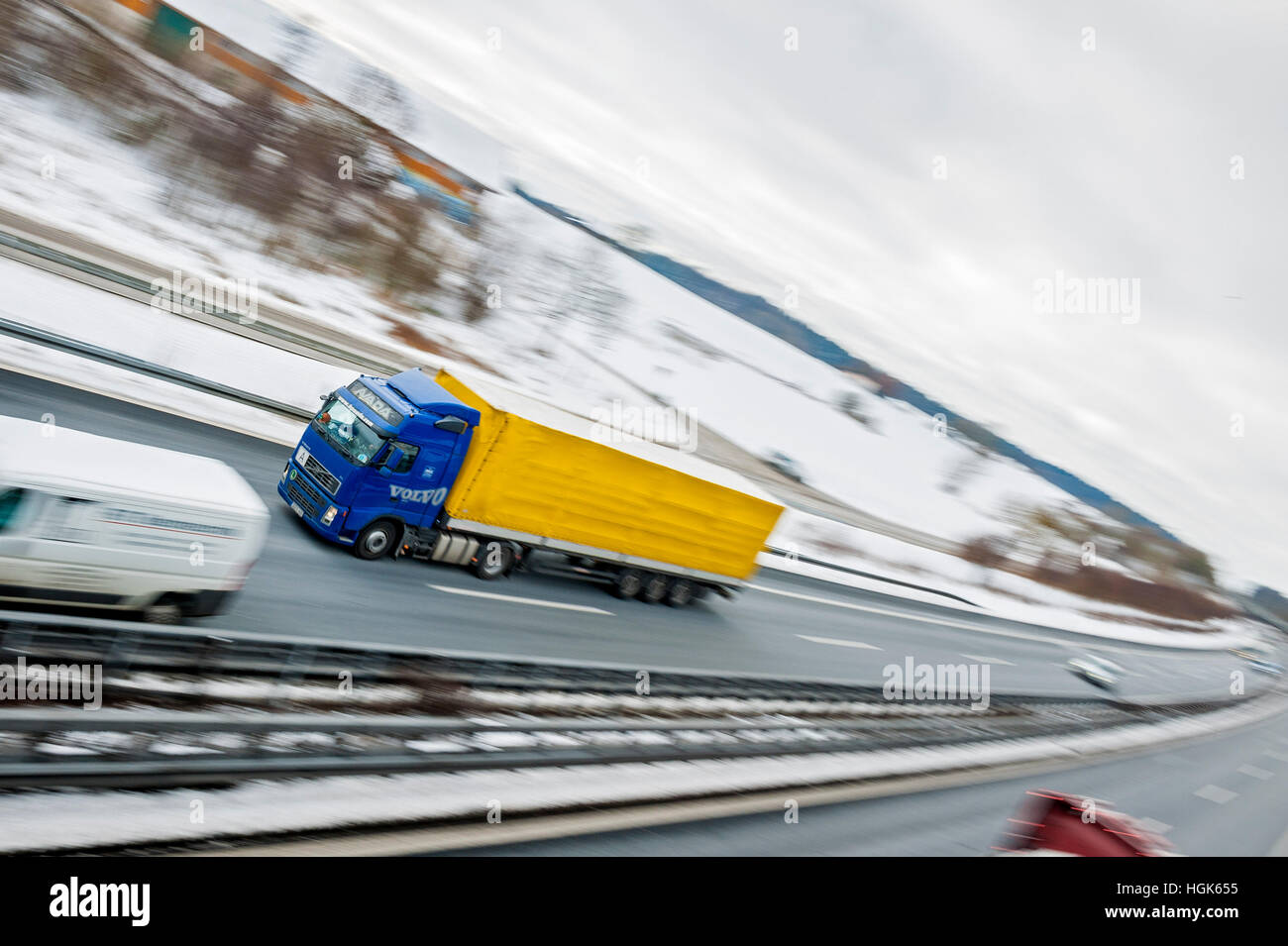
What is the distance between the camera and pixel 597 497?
52.6 ft

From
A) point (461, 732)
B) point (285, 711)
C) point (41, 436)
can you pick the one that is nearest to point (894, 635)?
point (461, 732)

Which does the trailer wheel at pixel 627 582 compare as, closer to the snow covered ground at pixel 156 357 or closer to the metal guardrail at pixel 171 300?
the snow covered ground at pixel 156 357

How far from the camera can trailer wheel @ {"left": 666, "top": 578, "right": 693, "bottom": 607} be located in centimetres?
1878

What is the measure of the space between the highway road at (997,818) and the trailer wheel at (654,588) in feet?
22.2

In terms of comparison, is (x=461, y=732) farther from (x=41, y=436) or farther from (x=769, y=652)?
(x=769, y=652)

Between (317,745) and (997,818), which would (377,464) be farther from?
(997,818)

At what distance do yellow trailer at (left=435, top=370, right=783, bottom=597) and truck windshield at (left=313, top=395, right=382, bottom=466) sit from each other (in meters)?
1.59

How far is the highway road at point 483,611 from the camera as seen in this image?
1145 cm

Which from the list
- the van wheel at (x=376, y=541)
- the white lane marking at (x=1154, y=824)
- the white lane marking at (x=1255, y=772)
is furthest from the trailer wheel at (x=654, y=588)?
the white lane marking at (x=1255, y=772)

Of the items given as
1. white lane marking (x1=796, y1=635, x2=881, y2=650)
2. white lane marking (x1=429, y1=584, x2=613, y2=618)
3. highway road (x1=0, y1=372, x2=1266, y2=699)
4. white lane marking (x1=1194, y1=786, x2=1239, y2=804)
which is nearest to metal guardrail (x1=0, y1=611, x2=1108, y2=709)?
highway road (x1=0, y1=372, x2=1266, y2=699)

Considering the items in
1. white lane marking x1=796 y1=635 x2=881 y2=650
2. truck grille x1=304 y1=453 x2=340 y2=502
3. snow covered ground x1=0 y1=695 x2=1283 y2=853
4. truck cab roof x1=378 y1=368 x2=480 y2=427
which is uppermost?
truck cab roof x1=378 y1=368 x2=480 y2=427

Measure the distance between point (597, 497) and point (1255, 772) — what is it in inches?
897

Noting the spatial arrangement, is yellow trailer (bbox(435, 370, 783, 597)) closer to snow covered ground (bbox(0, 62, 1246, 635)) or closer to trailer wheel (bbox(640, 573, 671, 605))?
trailer wheel (bbox(640, 573, 671, 605))
